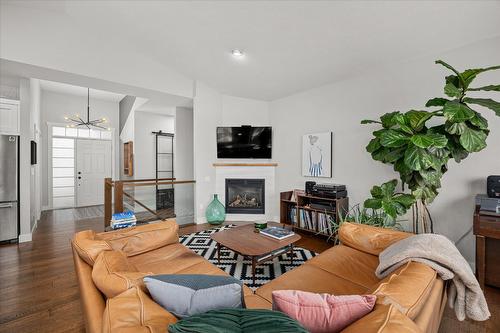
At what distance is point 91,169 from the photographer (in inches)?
267

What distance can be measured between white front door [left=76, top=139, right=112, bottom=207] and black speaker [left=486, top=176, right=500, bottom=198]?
8.18 m

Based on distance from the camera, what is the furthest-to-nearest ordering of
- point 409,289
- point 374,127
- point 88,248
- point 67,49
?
point 374,127
point 67,49
point 88,248
point 409,289

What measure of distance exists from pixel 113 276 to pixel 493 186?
334cm

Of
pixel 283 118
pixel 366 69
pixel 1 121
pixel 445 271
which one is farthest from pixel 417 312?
pixel 1 121

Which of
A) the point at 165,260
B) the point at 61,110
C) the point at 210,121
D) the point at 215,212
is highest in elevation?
the point at 61,110

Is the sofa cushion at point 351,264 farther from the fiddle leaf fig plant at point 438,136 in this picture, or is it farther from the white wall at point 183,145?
the white wall at point 183,145

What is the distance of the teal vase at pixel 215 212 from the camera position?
4.54 meters

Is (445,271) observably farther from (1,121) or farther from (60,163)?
(60,163)

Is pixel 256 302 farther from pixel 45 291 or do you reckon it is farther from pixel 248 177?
pixel 248 177

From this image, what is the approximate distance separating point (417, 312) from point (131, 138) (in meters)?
6.66

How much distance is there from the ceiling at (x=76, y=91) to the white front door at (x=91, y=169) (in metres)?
1.29

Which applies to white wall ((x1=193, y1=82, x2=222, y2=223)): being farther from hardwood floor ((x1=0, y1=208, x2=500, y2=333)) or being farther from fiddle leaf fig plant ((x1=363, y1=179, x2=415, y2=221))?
fiddle leaf fig plant ((x1=363, y1=179, x2=415, y2=221))

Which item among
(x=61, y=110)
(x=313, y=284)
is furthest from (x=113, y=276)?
(x=61, y=110)

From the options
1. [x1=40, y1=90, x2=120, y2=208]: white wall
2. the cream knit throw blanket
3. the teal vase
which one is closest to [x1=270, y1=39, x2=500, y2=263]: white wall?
the teal vase
